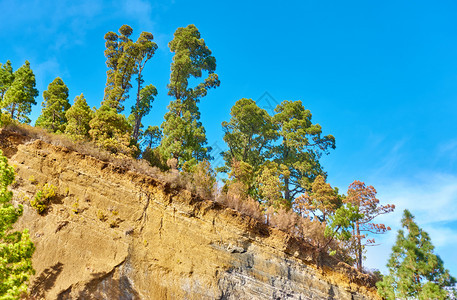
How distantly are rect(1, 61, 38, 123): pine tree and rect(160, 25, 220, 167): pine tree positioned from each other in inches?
393

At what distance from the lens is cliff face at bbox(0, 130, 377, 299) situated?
1280cm

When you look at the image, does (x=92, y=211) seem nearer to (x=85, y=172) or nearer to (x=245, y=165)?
(x=85, y=172)

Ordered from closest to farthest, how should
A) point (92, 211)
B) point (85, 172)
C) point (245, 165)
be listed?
point (92, 211), point (85, 172), point (245, 165)

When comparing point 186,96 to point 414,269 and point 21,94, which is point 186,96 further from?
point 414,269

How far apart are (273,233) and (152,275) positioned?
7856 mm

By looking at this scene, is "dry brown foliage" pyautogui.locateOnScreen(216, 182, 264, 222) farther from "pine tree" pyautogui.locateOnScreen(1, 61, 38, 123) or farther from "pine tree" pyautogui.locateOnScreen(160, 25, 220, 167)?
"pine tree" pyautogui.locateOnScreen(1, 61, 38, 123)

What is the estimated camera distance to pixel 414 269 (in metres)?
14.4

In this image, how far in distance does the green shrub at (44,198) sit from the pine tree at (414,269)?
18.0m

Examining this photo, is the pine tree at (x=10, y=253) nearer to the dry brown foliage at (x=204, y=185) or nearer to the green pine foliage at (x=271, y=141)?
the dry brown foliage at (x=204, y=185)

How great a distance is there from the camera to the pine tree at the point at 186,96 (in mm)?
23703

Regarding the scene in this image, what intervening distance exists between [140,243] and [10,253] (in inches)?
242

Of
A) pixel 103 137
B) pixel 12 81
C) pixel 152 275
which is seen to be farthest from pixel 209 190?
pixel 12 81

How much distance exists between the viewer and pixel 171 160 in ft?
71.6

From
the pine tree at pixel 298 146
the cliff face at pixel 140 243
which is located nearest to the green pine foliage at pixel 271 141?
the pine tree at pixel 298 146
